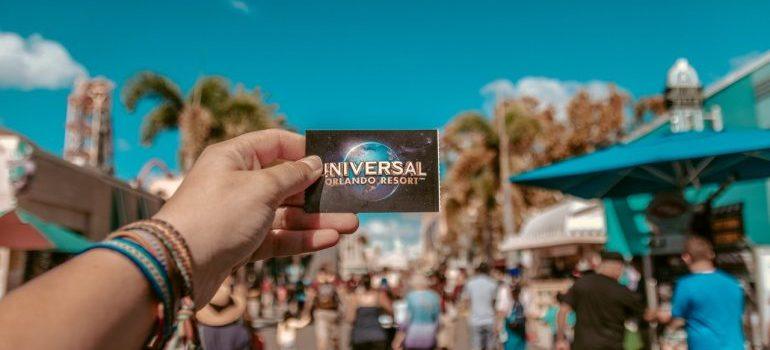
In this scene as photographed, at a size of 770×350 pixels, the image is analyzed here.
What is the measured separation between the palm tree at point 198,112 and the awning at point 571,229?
32.1ft

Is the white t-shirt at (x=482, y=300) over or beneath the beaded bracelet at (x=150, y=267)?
beneath

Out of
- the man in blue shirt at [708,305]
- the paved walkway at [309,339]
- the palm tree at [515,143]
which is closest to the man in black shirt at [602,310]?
the man in blue shirt at [708,305]

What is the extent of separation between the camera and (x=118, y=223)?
15609mm

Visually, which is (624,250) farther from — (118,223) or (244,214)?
(244,214)

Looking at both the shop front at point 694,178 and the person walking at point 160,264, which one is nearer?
the person walking at point 160,264

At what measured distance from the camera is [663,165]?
26.9 feet

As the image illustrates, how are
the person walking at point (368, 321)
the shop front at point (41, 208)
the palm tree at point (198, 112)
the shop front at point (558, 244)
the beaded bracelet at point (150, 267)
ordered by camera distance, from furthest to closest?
the palm tree at point (198, 112) < the shop front at point (558, 244) < the shop front at point (41, 208) < the person walking at point (368, 321) < the beaded bracelet at point (150, 267)

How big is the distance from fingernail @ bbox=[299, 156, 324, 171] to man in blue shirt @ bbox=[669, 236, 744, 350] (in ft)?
12.7

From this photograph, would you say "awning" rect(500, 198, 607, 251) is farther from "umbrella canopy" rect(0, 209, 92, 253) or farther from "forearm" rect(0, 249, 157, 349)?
"forearm" rect(0, 249, 157, 349)

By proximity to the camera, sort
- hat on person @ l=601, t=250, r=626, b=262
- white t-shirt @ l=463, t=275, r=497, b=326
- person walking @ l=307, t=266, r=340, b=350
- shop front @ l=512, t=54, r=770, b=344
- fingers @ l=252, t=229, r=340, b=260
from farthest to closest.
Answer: person walking @ l=307, t=266, r=340, b=350
white t-shirt @ l=463, t=275, r=497, b=326
shop front @ l=512, t=54, r=770, b=344
hat on person @ l=601, t=250, r=626, b=262
fingers @ l=252, t=229, r=340, b=260

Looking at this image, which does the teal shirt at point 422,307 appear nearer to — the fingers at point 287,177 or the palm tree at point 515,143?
the fingers at point 287,177

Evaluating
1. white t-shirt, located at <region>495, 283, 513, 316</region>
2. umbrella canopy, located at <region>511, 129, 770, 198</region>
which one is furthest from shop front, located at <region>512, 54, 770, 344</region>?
white t-shirt, located at <region>495, 283, 513, 316</region>

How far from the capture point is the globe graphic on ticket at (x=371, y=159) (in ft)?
6.78

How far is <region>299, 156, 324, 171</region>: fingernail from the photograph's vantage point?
6.33 ft
